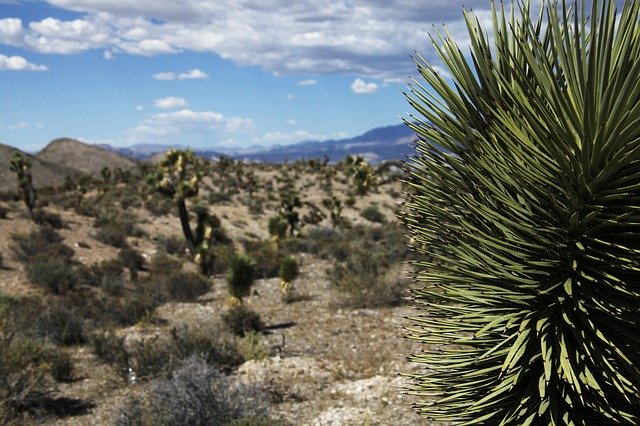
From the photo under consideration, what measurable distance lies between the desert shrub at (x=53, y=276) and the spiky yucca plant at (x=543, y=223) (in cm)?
1666

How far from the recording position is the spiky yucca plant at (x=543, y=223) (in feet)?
10.4

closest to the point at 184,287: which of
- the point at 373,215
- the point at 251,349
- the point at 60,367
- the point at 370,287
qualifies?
the point at 370,287

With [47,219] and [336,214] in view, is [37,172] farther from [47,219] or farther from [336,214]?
[336,214]

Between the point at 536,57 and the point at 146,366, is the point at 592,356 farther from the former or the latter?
the point at 146,366

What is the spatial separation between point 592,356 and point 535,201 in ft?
3.23

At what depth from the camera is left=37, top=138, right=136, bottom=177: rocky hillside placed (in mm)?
72625

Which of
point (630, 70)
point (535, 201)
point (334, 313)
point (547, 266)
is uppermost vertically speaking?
point (630, 70)

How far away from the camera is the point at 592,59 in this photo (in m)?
3.00

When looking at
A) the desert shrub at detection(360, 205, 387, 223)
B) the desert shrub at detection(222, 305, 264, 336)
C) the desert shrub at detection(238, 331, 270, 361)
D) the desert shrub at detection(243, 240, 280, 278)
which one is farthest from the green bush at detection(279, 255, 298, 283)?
the desert shrub at detection(360, 205, 387, 223)

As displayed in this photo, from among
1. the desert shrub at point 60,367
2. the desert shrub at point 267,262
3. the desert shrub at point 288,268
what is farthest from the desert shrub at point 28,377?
the desert shrub at point 267,262

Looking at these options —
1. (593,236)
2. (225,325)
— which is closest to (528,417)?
(593,236)

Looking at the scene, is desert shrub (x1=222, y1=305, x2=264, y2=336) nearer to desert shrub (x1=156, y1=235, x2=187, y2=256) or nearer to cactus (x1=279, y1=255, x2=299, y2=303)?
cactus (x1=279, y1=255, x2=299, y2=303)

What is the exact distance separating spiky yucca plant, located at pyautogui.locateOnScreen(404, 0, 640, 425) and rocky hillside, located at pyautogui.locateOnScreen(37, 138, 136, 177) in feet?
241

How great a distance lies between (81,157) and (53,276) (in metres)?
62.4
